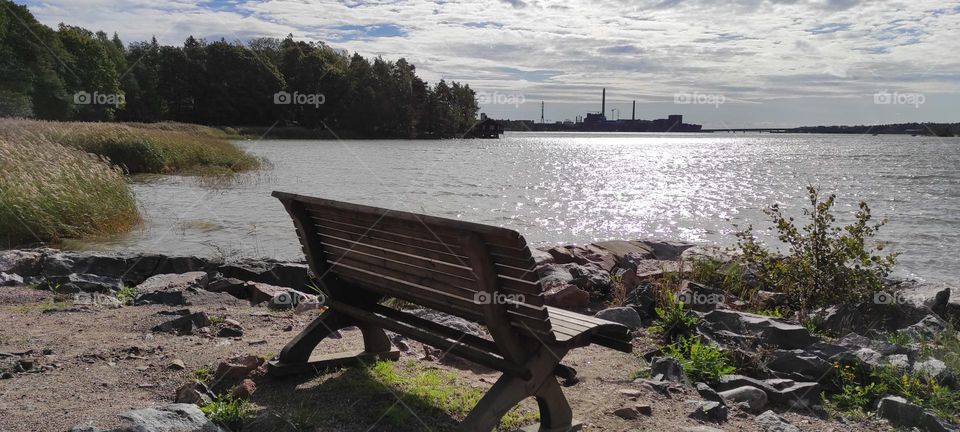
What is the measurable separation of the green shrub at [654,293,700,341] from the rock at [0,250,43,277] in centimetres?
753

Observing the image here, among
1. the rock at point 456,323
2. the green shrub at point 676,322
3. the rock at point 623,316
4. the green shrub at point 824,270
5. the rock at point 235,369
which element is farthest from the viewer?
the green shrub at point 824,270

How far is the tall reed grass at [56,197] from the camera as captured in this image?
11984mm

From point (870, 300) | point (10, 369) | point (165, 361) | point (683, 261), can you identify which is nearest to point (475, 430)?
point (165, 361)

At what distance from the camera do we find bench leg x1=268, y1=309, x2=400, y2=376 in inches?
199

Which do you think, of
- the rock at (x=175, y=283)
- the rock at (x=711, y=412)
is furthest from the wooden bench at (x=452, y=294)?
the rock at (x=175, y=283)

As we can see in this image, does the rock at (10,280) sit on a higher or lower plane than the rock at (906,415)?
lower

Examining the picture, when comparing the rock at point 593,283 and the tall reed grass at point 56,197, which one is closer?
the rock at point 593,283

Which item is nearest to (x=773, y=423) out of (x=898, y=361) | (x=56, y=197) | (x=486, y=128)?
(x=898, y=361)

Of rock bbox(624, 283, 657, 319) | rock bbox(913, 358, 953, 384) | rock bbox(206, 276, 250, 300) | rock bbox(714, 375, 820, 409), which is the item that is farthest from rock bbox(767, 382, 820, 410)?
rock bbox(206, 276, 250, 300)

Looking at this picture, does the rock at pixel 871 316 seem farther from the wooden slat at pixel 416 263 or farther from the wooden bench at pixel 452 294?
the wooden slat at pixel 416 263

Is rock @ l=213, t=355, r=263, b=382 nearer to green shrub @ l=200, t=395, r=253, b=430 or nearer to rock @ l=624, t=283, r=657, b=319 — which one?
green shrub @ l=200, t=395, r=253, b=430

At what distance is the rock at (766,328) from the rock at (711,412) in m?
1.55

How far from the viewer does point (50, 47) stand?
195 ft

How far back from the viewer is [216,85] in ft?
307
